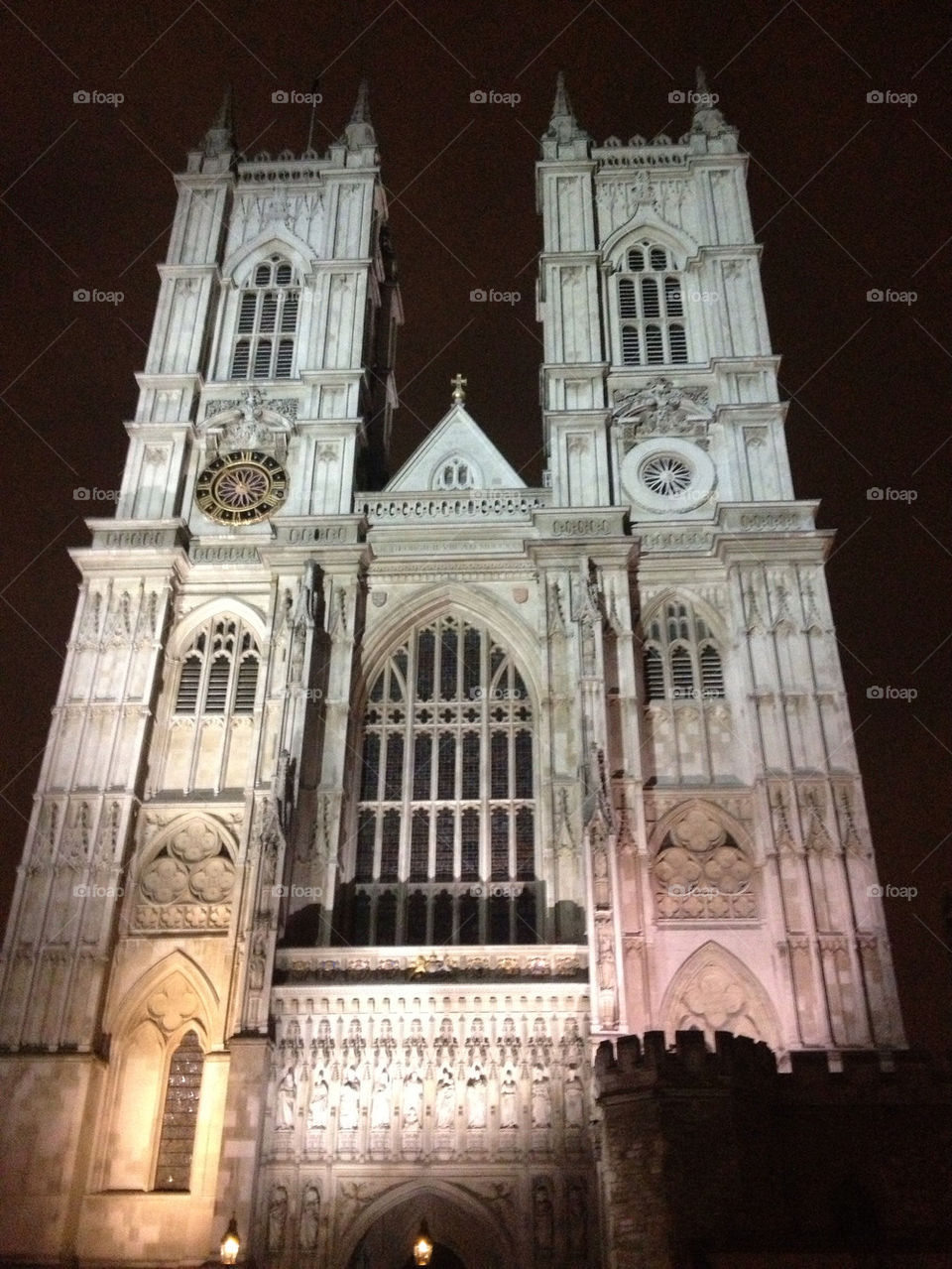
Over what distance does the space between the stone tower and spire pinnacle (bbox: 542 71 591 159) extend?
2.31 meters

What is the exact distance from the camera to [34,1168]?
65.7 ft

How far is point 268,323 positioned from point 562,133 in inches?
418

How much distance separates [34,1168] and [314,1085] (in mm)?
5000

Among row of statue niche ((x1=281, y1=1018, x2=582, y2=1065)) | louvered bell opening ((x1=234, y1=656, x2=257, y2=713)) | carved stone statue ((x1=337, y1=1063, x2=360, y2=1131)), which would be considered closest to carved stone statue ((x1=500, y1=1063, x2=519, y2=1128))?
row of statue niche ((x1=281, y1=1018, x2=582, y2=1065))

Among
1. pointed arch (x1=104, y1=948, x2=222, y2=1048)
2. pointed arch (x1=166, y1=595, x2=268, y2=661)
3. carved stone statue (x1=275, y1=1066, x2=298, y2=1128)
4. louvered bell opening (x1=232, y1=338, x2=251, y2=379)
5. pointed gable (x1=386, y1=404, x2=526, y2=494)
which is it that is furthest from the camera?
louvered bell opening (x1=232, y1=338, x2=251, y2=379)

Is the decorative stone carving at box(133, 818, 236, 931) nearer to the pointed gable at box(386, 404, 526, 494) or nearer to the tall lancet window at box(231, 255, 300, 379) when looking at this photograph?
the pointed gable at box(386, 404, 526, 494)

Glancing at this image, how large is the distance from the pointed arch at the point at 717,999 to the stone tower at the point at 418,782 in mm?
66

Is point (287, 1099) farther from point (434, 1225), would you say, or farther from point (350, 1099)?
point (434, 1225)

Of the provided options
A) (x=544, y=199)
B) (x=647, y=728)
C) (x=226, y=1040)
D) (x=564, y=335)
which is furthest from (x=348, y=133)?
(x=226, y=1040)

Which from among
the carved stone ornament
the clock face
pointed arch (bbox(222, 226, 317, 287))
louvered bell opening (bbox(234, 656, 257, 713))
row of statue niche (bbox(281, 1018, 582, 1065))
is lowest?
row of statue niche (bbox(281, 1018, 582, 1065))

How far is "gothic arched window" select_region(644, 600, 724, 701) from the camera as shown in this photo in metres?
25.2

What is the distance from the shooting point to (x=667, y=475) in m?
28.3

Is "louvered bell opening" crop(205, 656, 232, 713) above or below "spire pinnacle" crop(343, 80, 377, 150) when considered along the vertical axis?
below

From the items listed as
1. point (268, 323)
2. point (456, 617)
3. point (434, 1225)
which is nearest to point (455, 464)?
point (456, 617)
